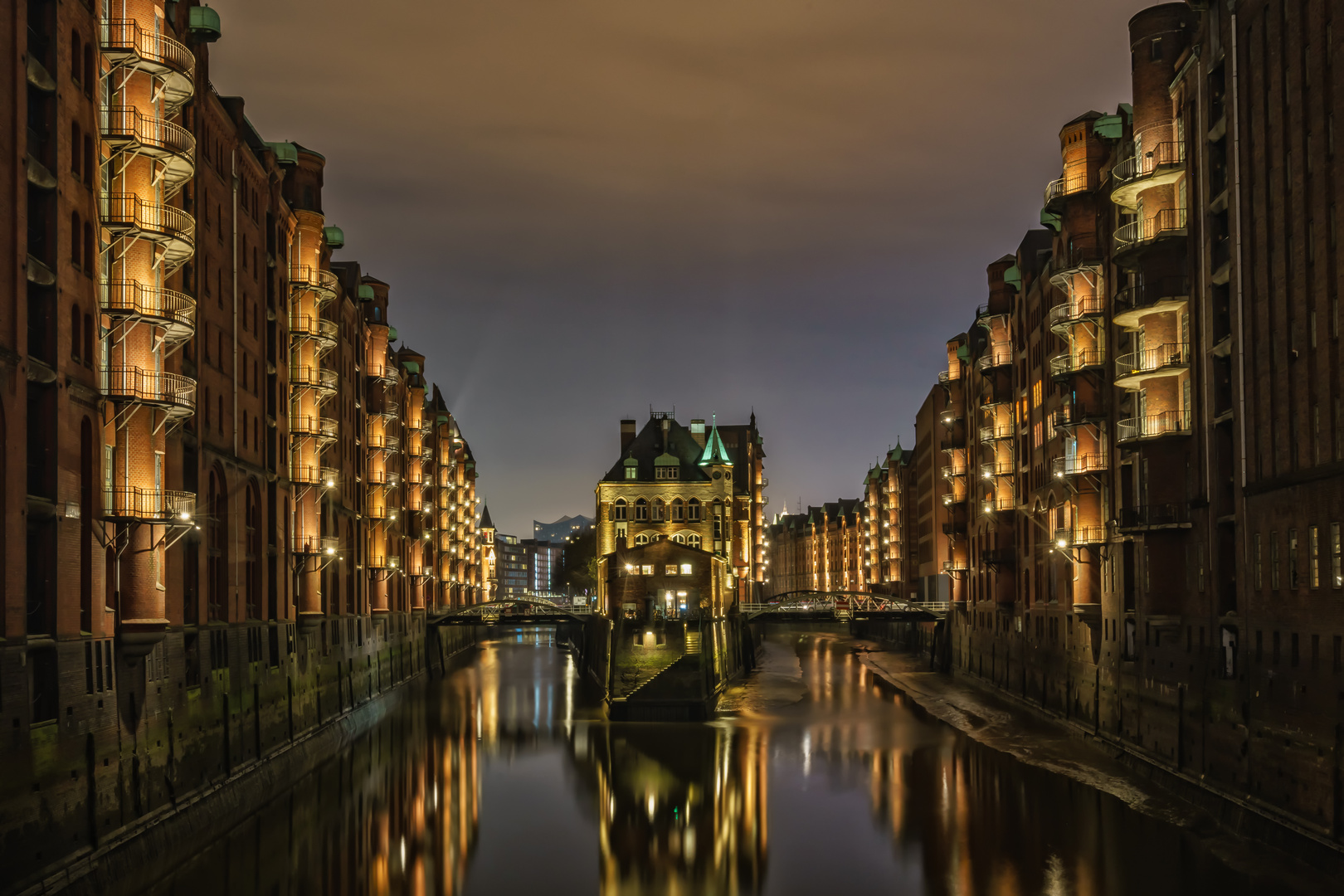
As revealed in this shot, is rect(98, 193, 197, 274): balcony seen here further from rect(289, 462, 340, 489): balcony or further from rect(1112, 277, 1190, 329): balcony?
rect(1112, 277, 1190, 329): balcony

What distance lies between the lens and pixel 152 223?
124 feet

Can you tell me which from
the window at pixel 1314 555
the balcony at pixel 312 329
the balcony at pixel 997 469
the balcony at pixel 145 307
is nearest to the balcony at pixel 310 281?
the balcony at pixel 312 329

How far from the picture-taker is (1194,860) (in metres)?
36.4

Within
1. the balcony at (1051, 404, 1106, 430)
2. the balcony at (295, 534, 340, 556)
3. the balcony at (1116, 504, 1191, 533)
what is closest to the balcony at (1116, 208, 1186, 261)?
the balcony at (1116, 504, 1191, 533)

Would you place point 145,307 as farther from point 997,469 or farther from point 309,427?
point 997,469

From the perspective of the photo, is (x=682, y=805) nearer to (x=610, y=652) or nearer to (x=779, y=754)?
(x=779, y=754)

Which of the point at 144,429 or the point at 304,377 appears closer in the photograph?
the point at 144,429

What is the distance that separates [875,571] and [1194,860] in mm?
147870

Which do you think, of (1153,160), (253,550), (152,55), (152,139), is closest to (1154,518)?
(1153,160)

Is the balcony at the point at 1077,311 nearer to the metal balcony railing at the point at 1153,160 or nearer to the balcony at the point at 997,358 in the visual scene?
the metal balcony railing at the point at 1153,160

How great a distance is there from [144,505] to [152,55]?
1275cm

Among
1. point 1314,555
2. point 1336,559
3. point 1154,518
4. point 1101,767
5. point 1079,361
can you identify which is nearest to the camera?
point 1336,559

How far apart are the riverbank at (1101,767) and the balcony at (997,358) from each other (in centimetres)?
2026

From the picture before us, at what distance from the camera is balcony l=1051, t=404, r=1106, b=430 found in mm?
56719
